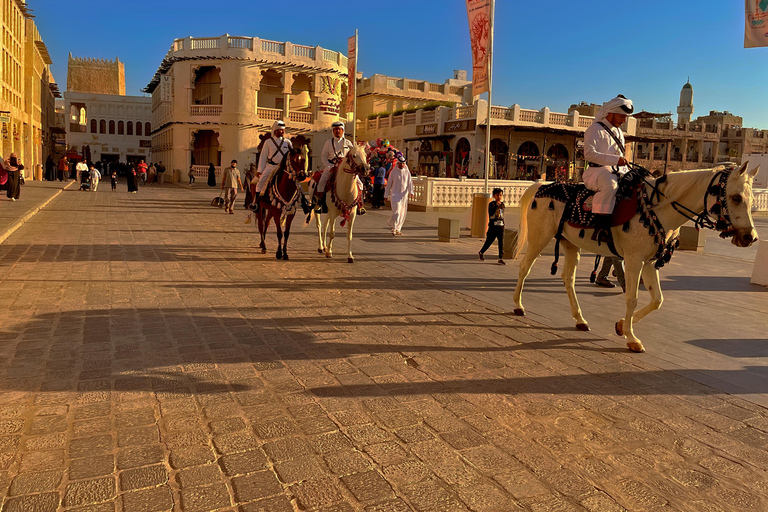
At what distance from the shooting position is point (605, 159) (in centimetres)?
574

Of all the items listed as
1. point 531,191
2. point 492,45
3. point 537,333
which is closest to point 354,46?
point 492,45

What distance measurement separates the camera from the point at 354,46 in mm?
22922

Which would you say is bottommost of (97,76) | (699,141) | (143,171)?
(143,171)

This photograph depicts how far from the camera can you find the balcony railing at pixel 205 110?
4144 centimetres

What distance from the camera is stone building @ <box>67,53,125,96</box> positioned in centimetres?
7819

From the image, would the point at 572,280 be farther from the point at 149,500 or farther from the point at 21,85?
the point at 21,85

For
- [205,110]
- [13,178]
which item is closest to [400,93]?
[205,110]

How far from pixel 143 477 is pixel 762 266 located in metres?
9.61

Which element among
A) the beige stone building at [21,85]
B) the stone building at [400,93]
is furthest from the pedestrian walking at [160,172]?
the stone building at [400,93]

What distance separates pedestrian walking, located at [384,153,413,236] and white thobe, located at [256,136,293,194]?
4802 mm

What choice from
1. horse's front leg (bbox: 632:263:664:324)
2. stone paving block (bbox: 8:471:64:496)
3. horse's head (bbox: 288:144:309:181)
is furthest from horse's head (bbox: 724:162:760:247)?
horse's head (bbox: 288:144:309:181)

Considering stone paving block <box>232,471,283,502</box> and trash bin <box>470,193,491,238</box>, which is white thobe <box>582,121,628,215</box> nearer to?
stone paving block <box>232,471,283,502</box>

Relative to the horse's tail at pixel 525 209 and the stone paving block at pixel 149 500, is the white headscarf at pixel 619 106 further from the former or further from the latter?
the stone paving block at pixel 149 500

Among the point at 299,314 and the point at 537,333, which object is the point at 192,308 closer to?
the point at 299,314
